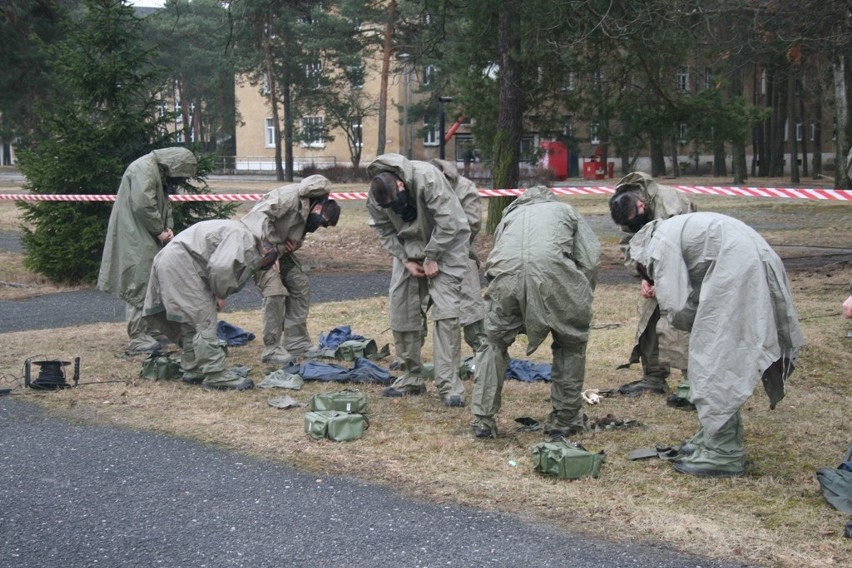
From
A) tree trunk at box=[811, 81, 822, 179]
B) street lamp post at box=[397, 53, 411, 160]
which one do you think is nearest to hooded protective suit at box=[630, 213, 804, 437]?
tree trunk at box=[811, 81, 822, 179]

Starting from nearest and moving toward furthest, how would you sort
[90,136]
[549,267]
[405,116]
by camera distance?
[549,267] < [90,136] < [405,116]

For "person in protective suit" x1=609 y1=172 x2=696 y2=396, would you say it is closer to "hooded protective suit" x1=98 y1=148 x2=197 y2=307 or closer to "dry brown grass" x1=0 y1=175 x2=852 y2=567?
"dry brown grass" x1=0 y1=175 x2=852 y2=567

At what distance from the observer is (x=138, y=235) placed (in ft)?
33.4

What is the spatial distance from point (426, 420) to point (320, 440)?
916 millimetres

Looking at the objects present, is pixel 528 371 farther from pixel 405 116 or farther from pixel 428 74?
pixel 405 116

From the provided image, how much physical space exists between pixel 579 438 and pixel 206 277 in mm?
3325

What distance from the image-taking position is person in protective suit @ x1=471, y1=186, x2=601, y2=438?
6.46 meters

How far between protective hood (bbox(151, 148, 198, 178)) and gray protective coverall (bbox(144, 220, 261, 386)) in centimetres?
195

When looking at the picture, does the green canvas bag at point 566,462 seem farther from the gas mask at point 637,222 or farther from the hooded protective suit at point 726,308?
the gas mask at point 637,222

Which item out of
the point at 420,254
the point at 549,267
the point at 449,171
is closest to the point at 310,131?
the point at 449,171

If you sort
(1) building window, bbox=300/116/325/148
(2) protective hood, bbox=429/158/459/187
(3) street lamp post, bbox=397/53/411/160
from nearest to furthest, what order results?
1. (2) protective hood, bbox=429/158/459/187
2. (3) street lamp post, bbox=397/53/411/160
3. (1) building window, bbox=300/116/325/148

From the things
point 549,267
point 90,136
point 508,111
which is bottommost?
point 549,267

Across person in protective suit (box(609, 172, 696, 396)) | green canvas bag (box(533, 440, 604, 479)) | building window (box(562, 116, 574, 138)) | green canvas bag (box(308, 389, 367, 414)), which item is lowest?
green canvas bag (box(533, 440, 604, 479))

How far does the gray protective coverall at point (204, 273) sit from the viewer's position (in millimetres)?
8195
